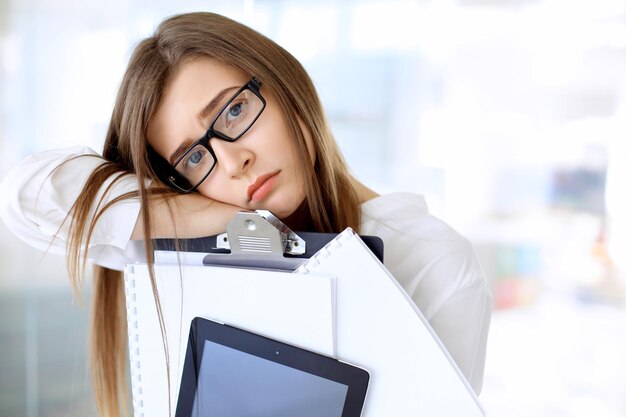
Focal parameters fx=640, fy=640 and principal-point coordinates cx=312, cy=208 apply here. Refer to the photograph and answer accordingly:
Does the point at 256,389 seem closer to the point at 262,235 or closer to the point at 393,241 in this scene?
the point at 262,235

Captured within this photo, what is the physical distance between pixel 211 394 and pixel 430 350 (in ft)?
0.77

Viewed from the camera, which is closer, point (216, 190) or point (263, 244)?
point (263, 244)

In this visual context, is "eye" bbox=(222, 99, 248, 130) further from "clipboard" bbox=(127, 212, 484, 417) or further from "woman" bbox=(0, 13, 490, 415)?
"clipboard" bbox=(127, 212, 484, 417)

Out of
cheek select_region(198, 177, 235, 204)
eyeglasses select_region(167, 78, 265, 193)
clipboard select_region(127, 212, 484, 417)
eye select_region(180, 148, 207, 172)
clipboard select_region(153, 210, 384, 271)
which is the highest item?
eyeglasses select_region(167, 78, 265, 193)

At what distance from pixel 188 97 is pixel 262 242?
0.82 ft

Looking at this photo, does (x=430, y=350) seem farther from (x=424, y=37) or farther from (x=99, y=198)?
(x=424, y=37)

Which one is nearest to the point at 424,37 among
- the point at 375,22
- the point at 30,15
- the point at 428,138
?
the point at 375,22

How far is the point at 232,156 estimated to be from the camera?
77 centimetres

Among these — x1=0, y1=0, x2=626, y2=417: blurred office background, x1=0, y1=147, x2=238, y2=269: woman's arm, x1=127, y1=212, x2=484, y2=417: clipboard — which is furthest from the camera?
x1=0, y1=0, x2=626, y2=417: blurred office background

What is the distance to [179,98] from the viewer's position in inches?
31.5

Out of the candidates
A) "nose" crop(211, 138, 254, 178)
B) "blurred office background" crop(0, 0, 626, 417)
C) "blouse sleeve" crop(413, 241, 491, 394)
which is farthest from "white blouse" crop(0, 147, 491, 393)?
"blurred office background" crop(0, 0, 626, 417)

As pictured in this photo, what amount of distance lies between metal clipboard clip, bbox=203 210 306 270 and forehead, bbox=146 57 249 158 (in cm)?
19

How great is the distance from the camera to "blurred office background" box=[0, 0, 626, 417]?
8.13 ft

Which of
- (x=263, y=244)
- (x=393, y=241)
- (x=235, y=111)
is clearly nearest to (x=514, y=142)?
(x=393, y=241)
